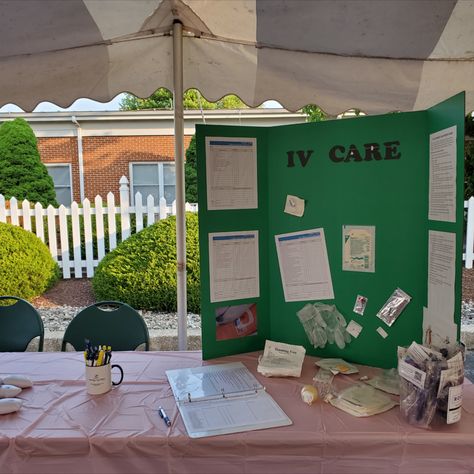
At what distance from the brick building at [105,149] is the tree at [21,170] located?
1080 millimetres

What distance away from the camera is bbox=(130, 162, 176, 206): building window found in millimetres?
10000

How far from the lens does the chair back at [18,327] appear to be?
91.4 inches

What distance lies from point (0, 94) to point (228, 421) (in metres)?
2.20

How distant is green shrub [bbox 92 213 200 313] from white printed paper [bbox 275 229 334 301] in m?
2.50

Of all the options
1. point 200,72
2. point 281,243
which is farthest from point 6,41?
point 281,243

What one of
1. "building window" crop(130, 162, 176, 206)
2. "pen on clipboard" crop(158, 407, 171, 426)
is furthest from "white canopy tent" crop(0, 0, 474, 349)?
"building window" crop(130, 162, 176, 206)

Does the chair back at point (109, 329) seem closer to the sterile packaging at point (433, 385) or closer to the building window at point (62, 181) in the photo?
the sterile packaging at point (433, 385)

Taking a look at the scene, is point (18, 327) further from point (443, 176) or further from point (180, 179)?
point (443, 176)

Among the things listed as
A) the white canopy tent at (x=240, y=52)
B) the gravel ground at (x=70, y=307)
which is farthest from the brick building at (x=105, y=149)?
the white canopy tent at (x=240, y=52)

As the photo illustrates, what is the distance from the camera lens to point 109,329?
7.47 ft

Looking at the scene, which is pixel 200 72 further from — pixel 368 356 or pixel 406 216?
pixel 368 356

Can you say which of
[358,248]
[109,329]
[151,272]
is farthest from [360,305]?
[151,272]

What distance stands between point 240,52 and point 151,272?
272cm

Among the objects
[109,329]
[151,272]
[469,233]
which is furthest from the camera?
[469,233]
